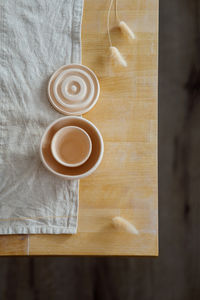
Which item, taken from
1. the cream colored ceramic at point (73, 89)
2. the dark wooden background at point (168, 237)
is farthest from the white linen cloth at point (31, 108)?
the dark wooden background at point (168, 237)

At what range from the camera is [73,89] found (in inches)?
27.6

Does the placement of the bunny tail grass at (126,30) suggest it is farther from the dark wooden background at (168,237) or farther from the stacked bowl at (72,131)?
the dark wooden background at (168,237)

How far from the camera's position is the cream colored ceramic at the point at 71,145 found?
0.67 m

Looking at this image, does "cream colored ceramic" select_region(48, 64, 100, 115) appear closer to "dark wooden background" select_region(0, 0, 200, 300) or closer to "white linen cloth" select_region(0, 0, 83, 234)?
"white linen cloth" select_region(0, 0, 83, 234)

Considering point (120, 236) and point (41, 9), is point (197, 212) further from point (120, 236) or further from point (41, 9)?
point (41, 9)

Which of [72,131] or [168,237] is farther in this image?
[168,237]

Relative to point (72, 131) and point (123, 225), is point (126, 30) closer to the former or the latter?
point (72, 131)

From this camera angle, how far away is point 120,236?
68 cm

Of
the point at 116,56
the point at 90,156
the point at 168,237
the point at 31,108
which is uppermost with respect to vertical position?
the point at 116,56

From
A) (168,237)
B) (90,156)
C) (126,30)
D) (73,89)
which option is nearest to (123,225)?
(90,156)

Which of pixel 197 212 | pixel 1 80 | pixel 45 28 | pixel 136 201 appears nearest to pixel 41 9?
pixel 45 28

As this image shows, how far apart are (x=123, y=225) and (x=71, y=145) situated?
21cm

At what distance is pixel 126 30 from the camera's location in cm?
74

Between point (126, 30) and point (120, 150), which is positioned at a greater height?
point (126, 30)
